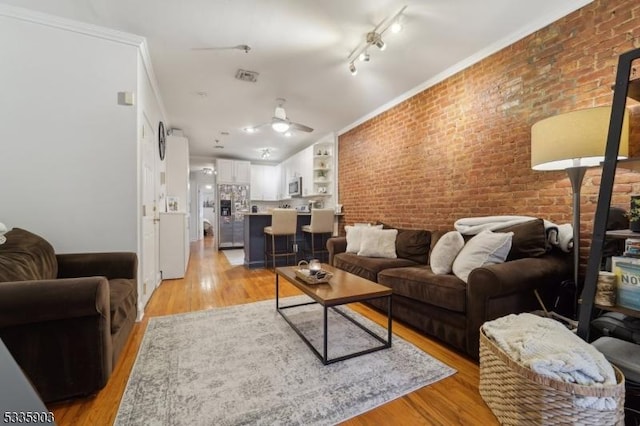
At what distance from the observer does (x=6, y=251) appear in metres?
1.71

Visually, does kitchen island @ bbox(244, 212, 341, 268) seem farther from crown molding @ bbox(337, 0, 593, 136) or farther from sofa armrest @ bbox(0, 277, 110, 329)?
sofa armrest @ bbox(0, 277, 110, 329)

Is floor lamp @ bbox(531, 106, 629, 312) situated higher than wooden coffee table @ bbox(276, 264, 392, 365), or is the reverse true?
floor lamp @ bbox(531, 106, 629, 312)

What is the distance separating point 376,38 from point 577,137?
171 centimetres

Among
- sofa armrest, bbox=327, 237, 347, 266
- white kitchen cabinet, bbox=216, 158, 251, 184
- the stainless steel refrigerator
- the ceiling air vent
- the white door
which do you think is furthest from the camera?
white kitchen cabinet, bbox=216, 158, 251, 184

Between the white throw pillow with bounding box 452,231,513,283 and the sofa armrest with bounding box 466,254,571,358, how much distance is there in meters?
0.15

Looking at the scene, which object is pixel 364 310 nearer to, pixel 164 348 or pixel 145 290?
pixel 164 348

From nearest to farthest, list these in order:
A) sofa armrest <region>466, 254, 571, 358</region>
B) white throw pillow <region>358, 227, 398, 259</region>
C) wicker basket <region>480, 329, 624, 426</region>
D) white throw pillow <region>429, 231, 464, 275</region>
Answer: wicker basket <region>480, 329, 624, 426</region> → sofa armrest <region>466, 254, 571, 358</region> → white throw pillow <region>429, 231, 464, 275</region> → white throw pillow <region>358, 227, 398, 259</region>

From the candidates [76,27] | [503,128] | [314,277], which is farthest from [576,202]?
[76,27]

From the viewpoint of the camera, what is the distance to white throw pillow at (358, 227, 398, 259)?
3.33 m

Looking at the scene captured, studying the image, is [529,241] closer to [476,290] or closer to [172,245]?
[476,290]

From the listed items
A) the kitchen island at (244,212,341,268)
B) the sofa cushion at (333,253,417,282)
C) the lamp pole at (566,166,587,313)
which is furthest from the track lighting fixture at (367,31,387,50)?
the kitchen island at (244,212,341,268)

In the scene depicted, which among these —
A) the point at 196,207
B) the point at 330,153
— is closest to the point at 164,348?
the point at 330,153

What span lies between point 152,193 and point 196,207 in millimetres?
6954

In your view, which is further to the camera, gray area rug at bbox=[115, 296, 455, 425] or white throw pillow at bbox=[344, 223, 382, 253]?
white throw pillow at bbox=[344, 223, 382, 253]
